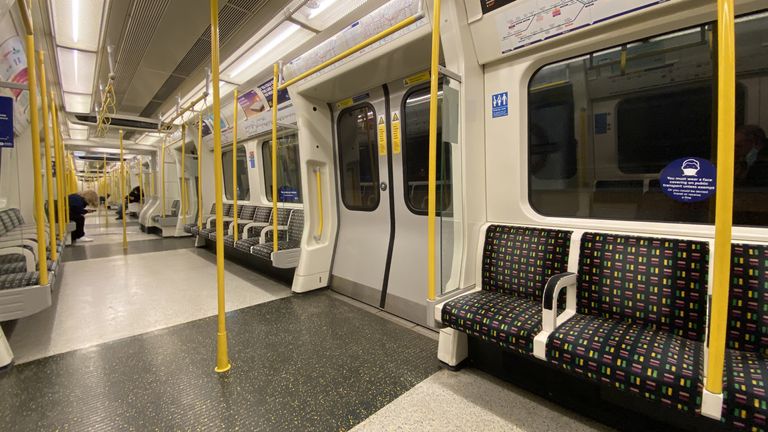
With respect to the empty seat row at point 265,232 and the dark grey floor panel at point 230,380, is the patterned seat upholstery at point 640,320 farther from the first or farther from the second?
the empty seat row at point 265,232

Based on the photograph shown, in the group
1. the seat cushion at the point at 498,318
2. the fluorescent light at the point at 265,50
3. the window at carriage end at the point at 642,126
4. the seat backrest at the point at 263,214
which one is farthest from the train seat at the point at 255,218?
the window at carriage end at the point at 642,126

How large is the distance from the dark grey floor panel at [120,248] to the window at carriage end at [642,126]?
25.1 ft

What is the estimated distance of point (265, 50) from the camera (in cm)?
444

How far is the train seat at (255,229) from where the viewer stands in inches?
179

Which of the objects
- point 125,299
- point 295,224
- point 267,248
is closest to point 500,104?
point 267,248

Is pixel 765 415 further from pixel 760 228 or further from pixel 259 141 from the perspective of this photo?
pixel 259 141

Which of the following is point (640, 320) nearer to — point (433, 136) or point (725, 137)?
point (725, 137)

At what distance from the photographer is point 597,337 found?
162cm

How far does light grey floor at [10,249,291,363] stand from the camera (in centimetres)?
289

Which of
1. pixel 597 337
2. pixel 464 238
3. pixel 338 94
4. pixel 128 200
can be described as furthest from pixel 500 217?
pixel 128 200

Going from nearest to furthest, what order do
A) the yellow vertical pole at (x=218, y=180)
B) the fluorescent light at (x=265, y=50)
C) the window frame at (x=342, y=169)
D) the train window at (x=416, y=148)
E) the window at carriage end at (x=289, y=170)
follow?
the yellow vertical pole at (x=218, y=180), the train window at (x=416, y=148), the window frame at (x=342, y=169), the fluorescent light at (x=265, y=50), the window at carriage end at (x=289, y=170)

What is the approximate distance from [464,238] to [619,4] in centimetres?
158

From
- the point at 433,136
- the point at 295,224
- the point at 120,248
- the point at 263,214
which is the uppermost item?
the point at 433,136

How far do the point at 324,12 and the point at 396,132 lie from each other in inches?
58.2
